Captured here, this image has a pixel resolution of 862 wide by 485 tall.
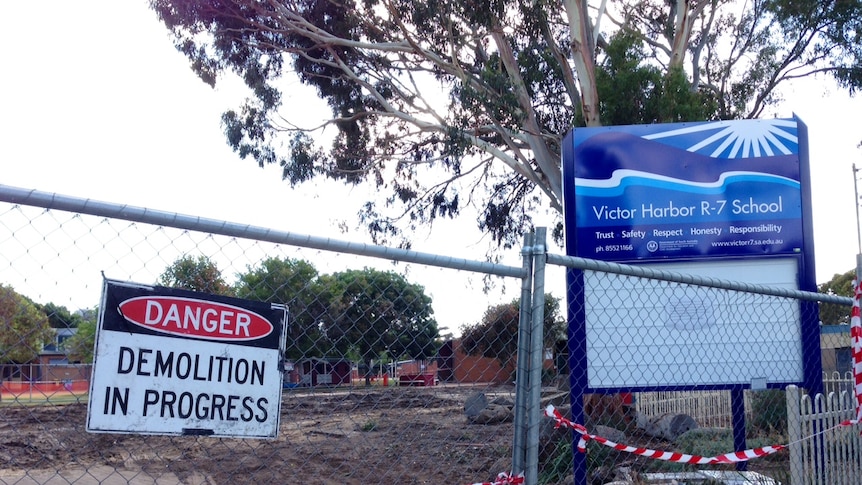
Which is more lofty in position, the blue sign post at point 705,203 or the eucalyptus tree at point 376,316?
the blue sign post at point 705,203

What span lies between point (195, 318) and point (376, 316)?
2.16 feet

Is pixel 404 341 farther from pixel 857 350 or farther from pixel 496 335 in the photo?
pixel 857 350

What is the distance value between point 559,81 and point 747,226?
1341 cm

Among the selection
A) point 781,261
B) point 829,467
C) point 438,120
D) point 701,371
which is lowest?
point 829,467

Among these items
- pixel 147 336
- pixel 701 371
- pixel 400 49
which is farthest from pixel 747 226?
pixel 400 49

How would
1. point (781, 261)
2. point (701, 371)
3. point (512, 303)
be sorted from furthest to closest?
1. point (781, 261)
2. point (701, 371)
3. point (512, 303)

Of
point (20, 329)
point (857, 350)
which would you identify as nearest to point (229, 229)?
point (20, 329)

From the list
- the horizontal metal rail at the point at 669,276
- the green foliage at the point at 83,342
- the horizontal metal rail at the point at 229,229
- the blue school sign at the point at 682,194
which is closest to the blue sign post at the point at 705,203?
the blue school sign at the point at 682,194

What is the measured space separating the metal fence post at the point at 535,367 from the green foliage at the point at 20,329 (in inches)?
68.2

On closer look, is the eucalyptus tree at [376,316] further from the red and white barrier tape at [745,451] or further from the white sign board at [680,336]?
the white sign board at [680,336]

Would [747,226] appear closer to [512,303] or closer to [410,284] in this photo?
[512,303]

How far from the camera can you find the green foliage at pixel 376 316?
2794 mm

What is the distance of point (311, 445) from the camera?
5.20 m

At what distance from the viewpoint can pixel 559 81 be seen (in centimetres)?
1891
